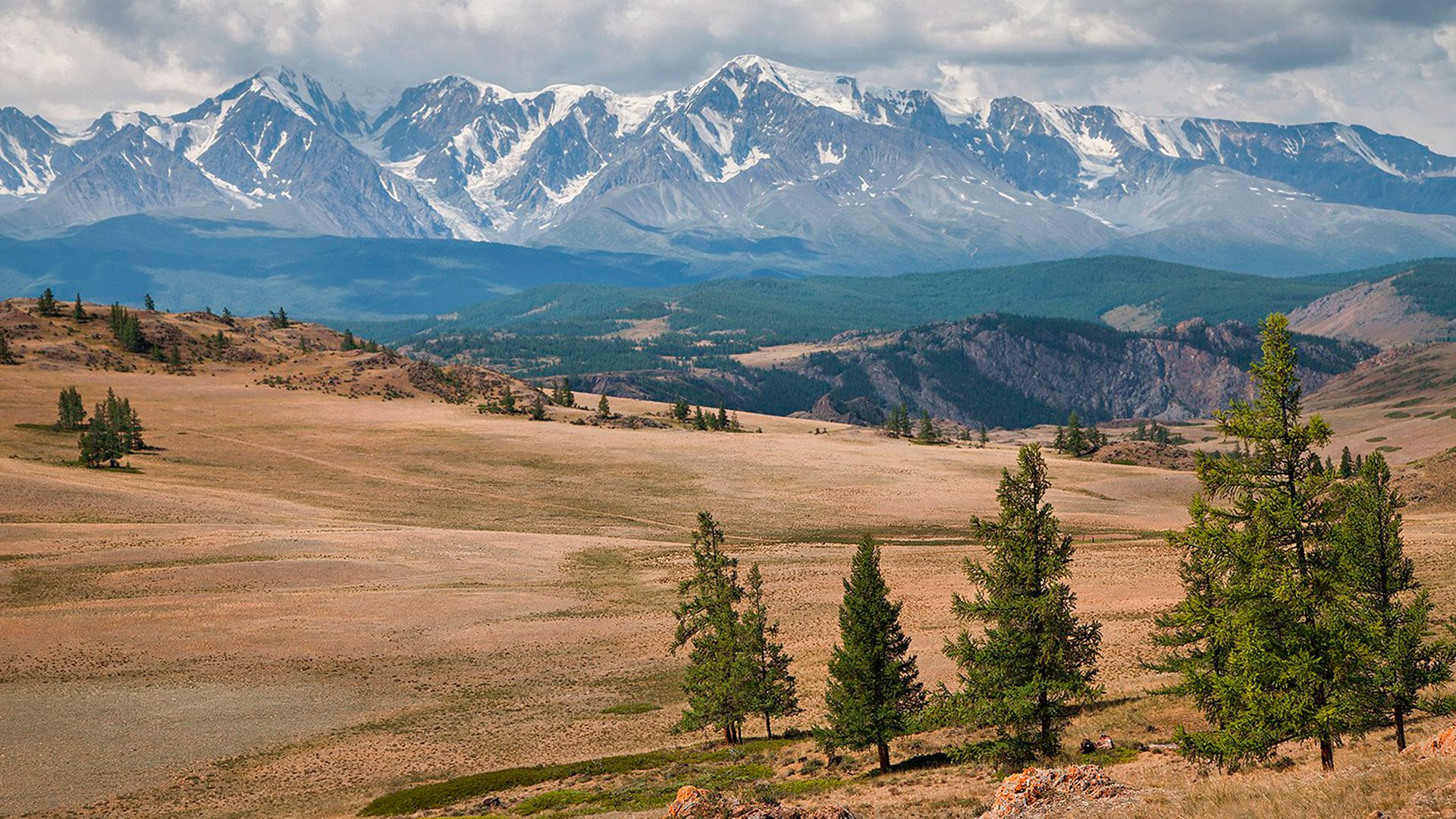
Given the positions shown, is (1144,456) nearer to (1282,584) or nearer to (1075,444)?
(1075,444)

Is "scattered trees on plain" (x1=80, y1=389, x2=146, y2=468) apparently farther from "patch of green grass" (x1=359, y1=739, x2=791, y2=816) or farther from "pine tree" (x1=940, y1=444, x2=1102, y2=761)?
"pine tree" (x1=940, y1=444, x2=1102, y2=761)

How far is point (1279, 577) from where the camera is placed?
2997cm

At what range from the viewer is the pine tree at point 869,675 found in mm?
44750

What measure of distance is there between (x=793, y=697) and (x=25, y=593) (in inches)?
2001

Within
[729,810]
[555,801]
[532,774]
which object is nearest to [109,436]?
[532,774]

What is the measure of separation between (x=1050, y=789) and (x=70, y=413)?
15167cm

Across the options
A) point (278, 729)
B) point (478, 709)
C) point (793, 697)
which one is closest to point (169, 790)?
point (278, 729)

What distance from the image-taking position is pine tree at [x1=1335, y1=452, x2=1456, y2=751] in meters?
33.8

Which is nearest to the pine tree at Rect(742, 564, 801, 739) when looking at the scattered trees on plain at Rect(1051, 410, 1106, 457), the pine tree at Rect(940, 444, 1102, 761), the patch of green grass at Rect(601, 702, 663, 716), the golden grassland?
the golden grassland

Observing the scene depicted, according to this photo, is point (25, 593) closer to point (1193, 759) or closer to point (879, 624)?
point (879, 624)

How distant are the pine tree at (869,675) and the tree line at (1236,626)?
6 cm

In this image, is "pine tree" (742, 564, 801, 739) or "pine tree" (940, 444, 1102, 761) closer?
"pine tree" (940, 444, 1102, 761)

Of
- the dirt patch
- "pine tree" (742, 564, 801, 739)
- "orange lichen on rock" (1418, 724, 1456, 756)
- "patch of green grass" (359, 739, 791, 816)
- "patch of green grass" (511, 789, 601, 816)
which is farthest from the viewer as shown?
the dirt patch

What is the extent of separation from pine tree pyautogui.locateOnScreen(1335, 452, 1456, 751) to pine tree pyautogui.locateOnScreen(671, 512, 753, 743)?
82.7ft
